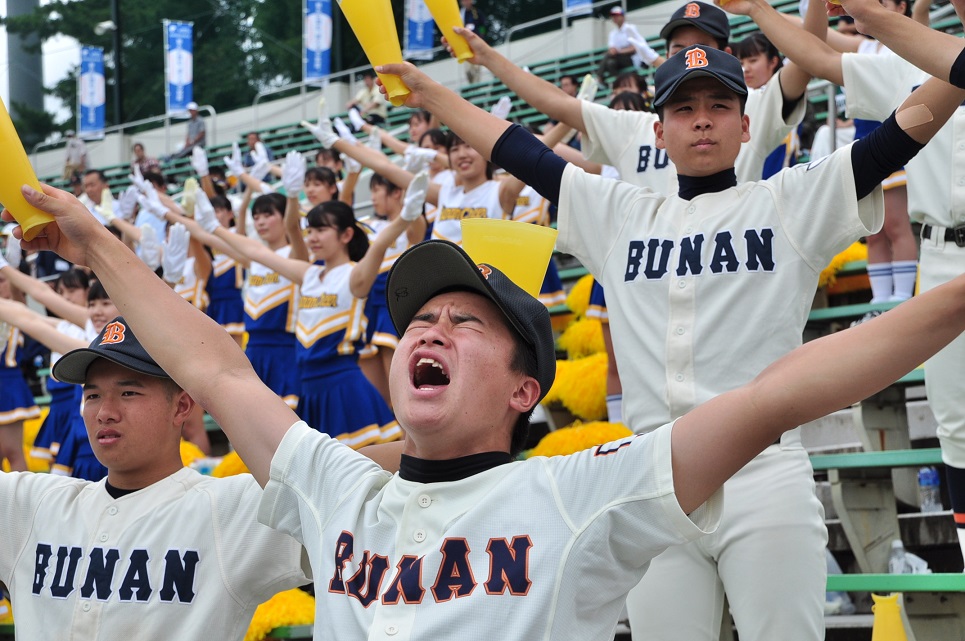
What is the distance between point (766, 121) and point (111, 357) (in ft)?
7.52

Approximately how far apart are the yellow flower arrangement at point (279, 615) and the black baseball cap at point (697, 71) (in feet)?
7.17

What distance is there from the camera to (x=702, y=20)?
457 cm

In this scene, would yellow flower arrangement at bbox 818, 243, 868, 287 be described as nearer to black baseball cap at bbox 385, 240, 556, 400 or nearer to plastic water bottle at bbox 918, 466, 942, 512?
plastic water bottle at bbox 918, 466, 942, 512

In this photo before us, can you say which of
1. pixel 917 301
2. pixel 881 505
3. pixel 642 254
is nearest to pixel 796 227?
pixel 642 254

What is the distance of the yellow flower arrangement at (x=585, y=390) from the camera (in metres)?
6.02

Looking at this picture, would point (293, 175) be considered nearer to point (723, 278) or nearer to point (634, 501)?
point (723, 278)

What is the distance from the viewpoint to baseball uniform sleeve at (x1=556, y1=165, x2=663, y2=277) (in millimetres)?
3230

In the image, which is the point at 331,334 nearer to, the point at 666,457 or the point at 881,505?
the point at 881,505

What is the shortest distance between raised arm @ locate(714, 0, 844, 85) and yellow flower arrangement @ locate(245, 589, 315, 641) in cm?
240

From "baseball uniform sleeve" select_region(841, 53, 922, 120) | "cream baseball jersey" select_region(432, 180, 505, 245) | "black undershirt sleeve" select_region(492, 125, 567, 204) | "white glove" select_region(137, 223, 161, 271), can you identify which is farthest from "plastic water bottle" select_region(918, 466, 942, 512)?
"white glove" select_region(137, 223, 161, 271)

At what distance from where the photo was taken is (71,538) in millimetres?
2920

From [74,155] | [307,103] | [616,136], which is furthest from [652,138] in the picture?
[307,103]

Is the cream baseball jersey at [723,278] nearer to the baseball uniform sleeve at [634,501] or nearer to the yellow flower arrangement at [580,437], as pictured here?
the baseball uniform sleeve at [634,501]

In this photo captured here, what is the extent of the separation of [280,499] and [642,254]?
4.17 ft
